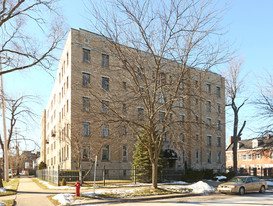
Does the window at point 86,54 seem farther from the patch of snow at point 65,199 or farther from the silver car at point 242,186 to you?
the silver car at point 242,186

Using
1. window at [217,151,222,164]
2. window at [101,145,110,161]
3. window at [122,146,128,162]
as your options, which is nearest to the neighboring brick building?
window at [217,151,222,164]

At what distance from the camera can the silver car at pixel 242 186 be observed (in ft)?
63.1

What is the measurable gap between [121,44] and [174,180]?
54.8 feet

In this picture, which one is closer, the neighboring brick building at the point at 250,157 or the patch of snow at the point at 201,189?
the patch of snow at the point at 201,189

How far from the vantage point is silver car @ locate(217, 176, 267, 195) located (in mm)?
19234

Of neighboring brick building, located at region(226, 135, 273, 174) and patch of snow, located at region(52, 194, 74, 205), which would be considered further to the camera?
neighboring brick building, located at region(226, 135, 273, 174)

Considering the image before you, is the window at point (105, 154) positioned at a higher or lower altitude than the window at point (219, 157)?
higher

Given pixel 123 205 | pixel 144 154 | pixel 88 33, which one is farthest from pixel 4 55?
pixel 88 33

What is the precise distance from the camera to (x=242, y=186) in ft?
64.0

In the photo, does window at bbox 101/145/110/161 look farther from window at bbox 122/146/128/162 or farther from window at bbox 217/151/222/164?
window at bbox 217/151/222/164

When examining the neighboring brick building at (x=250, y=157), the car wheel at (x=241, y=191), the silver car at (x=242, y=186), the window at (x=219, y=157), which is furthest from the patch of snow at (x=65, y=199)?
the neighboring brick building at (x=250, y=157)

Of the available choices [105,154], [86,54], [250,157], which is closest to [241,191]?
[105,154]

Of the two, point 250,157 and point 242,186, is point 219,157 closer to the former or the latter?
point 250,157

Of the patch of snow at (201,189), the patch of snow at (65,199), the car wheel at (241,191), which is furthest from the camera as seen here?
the patch of snow at (201,189)
